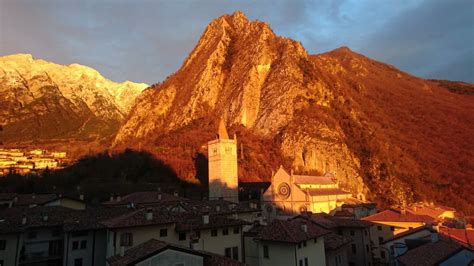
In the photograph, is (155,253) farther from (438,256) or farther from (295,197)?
(295,197)

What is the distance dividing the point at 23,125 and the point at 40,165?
5915 centimetres

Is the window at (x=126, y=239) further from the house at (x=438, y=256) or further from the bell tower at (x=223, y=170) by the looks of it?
the bell tower at (x=223, y=170)

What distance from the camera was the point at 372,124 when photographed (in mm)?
146125

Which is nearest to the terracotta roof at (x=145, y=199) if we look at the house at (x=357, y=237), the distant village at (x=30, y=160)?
the house at (x=357, y=237)

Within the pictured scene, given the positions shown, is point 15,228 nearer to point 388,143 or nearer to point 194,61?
point 388,143

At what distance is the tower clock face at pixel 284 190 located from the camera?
74000 millimetres

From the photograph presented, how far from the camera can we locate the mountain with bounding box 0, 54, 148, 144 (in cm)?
16025

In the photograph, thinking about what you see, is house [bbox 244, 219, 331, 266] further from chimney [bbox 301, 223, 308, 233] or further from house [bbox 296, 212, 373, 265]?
house [bbox 296, 212, 373, 265]

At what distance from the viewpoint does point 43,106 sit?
6777 inches

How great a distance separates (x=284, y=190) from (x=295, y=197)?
10.5 feet

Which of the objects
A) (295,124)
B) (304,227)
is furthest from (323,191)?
(304,227)

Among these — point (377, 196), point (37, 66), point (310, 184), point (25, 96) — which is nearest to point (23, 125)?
point (25, 96)

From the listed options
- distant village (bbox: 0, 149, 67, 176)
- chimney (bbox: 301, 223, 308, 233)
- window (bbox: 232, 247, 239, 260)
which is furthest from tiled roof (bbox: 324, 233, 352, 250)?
distant village (bbox: 0, 149, 67, 176)

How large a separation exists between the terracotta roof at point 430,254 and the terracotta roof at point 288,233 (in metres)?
6.50
